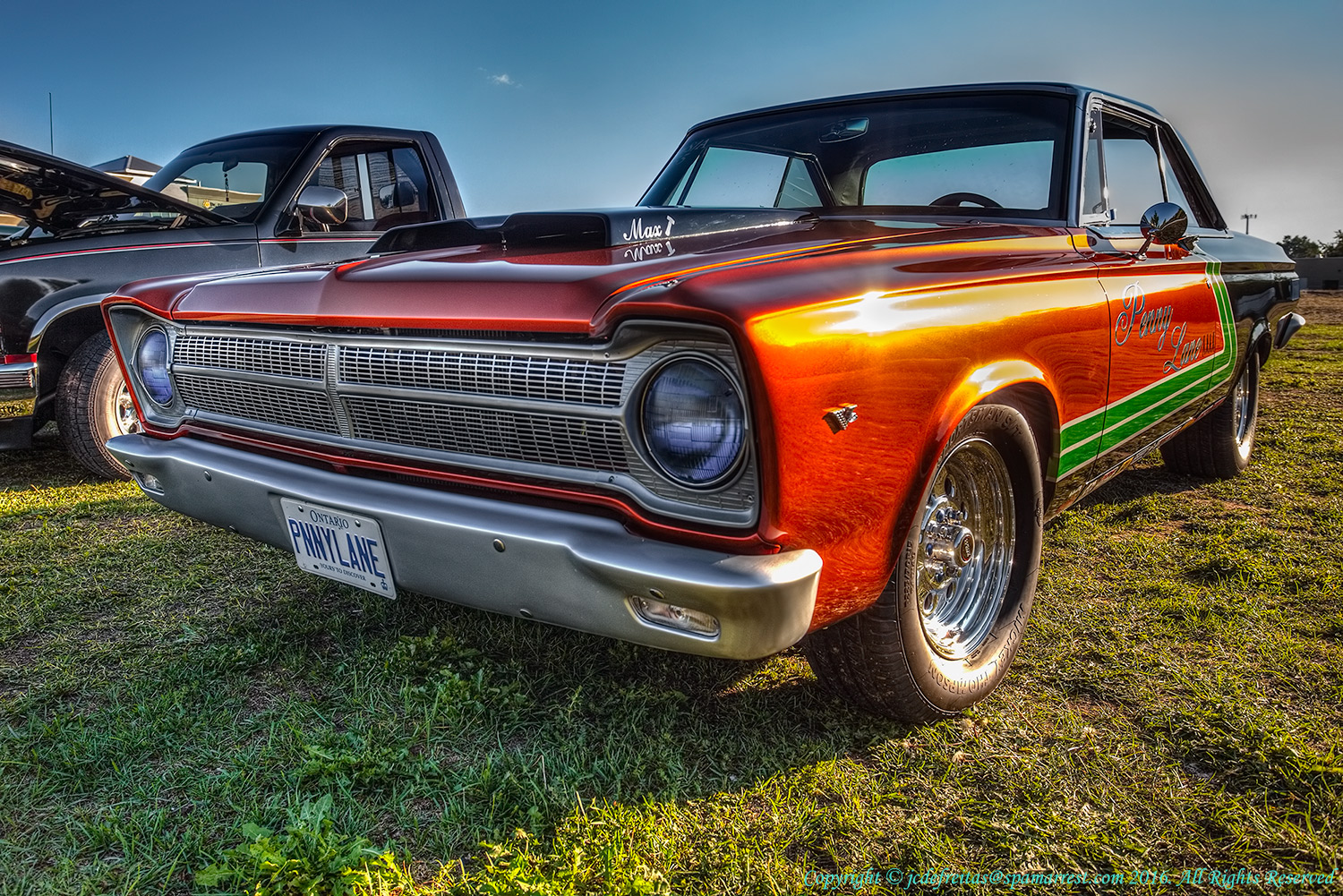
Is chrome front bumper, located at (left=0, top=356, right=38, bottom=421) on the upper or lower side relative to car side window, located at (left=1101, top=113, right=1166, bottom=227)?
lower

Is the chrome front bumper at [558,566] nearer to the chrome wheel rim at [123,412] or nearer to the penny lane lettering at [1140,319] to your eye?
the penny lane lettering at [1140,319]

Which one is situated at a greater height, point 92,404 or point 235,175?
point 235,175

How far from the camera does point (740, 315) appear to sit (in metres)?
1.47

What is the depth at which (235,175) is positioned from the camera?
16.1ft

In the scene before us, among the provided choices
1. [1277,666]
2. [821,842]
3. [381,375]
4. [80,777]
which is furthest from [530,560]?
[1277,666]

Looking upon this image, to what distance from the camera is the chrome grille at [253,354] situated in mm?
2113

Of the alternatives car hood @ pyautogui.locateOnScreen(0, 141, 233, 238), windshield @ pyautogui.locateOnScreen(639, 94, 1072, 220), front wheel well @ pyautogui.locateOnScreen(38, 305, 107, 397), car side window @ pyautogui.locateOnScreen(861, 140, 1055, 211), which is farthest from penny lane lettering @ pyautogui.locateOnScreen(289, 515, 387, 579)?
car hood @ pyautogui.locateOnScreen(0, 141, 233, 238)

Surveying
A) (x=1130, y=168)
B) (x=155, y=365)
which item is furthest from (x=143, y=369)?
(x=1130, y=168)

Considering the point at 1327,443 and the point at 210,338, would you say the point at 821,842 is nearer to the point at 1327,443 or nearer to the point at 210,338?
the point at 210,338

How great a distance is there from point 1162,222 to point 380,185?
4.02 meters

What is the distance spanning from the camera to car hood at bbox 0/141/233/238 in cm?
421

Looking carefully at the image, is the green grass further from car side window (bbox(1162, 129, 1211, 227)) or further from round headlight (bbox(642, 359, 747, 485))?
car side window (bbox(1162, 129, 1211, 227))

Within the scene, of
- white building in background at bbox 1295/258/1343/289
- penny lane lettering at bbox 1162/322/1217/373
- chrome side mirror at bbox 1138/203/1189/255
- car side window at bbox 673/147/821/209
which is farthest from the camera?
white building in background at bbox 1295/258/1343/289

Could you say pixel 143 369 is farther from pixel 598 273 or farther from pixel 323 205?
pixel 323 205
